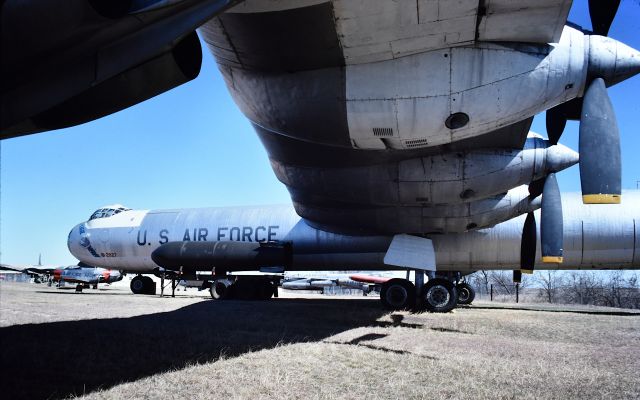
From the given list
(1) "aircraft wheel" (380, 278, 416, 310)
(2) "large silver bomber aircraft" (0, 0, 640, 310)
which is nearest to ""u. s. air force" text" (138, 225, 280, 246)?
(1) "aircraft wheel" (380, 278, 416, 310)

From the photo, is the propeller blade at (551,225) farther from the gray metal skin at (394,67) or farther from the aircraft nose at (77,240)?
the aircraft nose at (77,240)

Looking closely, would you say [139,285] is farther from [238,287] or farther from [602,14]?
→ [602,14]

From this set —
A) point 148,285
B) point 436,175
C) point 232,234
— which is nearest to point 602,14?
point 436,175

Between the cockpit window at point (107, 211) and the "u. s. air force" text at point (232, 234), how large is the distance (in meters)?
4.38

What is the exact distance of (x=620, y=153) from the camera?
718 centimetres

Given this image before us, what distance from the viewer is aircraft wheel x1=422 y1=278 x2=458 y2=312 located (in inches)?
571

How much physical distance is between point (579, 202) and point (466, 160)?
33.4 feet

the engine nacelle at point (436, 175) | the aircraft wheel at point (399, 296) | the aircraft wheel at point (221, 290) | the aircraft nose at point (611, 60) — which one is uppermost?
the aircraft nose at point (611, 60)

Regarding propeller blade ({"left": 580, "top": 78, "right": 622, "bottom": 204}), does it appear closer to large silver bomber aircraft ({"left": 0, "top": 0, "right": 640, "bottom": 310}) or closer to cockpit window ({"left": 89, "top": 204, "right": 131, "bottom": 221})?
large silver bomber aircraft ({"left": 0, "top": 0, "right": 640, "bottom": 310})

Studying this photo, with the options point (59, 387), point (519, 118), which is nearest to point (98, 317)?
point (59, 387)

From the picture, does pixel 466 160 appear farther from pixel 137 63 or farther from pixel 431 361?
pixel 137 63

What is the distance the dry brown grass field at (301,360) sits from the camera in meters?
4.76

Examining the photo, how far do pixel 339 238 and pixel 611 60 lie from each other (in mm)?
12694

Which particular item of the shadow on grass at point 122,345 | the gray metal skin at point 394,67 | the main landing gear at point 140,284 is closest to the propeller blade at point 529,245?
the shadow on grass at point 122,345
